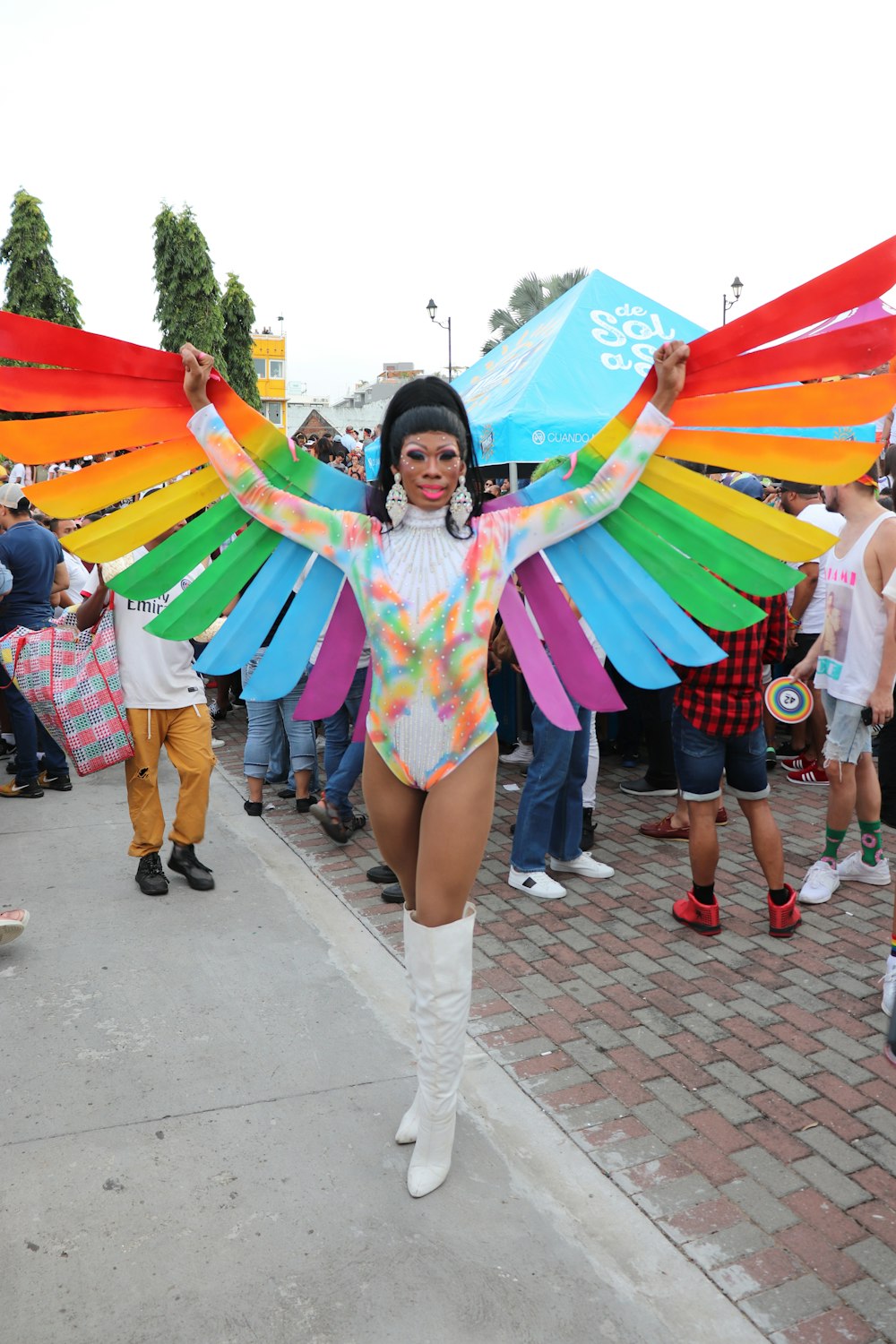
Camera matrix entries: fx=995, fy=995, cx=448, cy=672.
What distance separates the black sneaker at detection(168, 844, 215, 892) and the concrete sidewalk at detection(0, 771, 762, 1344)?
591 millimetres

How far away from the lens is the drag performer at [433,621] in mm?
2518

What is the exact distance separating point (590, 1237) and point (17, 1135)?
1.65 metres

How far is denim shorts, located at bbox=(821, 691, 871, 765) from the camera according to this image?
4512 mm

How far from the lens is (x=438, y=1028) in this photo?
260 centimetres

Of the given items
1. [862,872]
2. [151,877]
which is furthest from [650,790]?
[151,877]

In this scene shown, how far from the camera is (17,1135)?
288 centimetres

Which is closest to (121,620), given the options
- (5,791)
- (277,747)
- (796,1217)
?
(277,747)

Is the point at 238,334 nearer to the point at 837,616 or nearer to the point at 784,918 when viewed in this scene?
the point at 837,616

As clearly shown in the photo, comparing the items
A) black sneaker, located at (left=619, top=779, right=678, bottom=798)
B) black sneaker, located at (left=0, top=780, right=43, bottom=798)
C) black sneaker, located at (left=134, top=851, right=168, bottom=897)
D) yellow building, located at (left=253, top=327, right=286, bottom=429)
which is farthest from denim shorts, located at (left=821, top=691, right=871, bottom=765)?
yellow building, located at (left=253, top=327, right=286, bottom=429)

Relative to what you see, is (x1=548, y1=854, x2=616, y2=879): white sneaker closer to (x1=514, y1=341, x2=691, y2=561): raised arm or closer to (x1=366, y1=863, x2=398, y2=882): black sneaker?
(x1=366, y1=863, x2=398, y2=882): black sneaker

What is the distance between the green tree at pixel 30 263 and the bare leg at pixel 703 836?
70.6 feet

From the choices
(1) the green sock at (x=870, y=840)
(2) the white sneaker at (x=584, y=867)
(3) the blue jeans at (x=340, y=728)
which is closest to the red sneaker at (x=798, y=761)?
(1) the green sock at (x=870, y=840)

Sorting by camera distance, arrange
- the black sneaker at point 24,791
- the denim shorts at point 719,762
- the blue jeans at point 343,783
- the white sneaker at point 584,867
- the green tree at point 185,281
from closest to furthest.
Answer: the denim shorts at point 719,762 → the white sneaker at point 584,867 → the blue jeans at point 343,783 → the black sneaker at point 24,791 → the green tree at point 185,281

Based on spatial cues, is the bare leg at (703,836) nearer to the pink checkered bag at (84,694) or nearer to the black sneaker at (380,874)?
the black sneaker at (380,874)
